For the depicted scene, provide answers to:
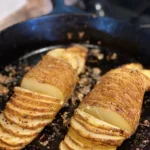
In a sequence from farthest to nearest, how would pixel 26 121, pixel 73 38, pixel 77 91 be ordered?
pixel 73 38 → pixel 77 91 → pixel 26 121

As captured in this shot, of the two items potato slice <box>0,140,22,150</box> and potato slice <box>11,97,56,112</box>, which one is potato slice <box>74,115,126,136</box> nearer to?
potato slice <box>11,97,56,112</box>

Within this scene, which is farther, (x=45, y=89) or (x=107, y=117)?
(x=45, y=89)

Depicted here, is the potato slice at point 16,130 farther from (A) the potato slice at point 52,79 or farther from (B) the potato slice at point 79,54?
(B) the potato slice at point 79,54

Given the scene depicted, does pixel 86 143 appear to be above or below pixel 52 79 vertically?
below

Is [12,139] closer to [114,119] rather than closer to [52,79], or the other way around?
[52,79]

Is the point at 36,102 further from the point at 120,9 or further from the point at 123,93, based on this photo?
the point at 120,9

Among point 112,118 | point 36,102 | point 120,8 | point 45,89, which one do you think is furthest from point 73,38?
point 112,118

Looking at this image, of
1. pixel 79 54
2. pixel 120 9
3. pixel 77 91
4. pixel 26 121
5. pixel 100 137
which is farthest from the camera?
pixel 120 9

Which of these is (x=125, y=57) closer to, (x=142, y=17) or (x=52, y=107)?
(x=142, y=17)
